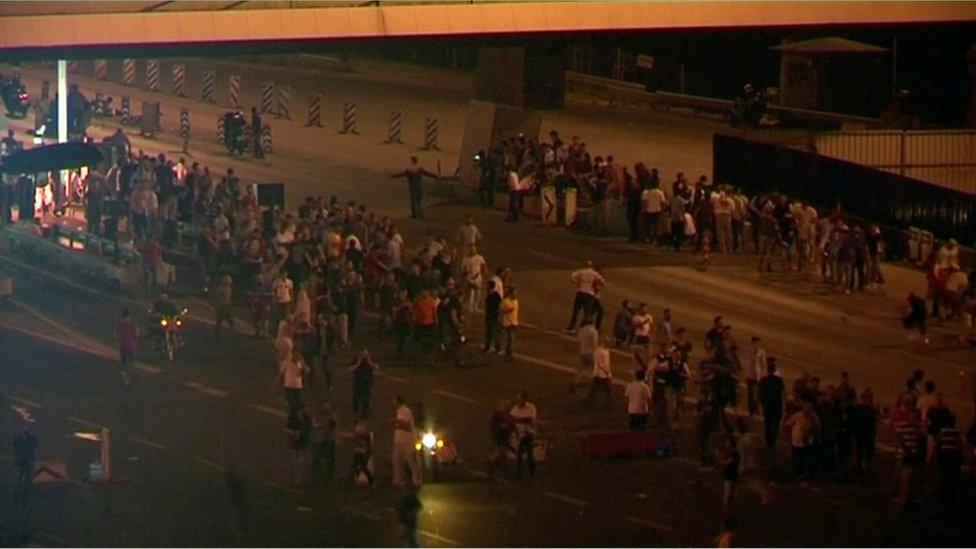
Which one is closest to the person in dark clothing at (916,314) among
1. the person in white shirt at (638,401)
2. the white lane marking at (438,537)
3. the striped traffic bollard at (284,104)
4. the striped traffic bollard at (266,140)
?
the person in white shirt at (638,401)

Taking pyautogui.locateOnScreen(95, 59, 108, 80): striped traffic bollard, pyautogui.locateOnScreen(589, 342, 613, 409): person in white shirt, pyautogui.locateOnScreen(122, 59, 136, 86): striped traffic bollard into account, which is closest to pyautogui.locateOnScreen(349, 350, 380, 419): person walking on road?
pyautogui.locateOnScreen(589, 342, 613, 409): person in white shirt

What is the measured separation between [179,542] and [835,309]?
1641 centimetres

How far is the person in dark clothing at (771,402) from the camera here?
1126 inches

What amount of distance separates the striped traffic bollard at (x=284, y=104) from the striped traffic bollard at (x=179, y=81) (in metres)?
3.44

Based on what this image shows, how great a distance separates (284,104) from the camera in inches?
2371

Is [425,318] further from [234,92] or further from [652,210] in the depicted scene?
[234,92]

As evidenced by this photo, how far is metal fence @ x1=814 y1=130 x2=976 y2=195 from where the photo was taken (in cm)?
4772

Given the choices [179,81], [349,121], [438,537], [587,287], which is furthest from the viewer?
[179,81]

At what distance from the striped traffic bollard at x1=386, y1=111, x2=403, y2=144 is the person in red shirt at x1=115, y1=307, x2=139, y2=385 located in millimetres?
25102

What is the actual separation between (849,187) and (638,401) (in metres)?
16.1

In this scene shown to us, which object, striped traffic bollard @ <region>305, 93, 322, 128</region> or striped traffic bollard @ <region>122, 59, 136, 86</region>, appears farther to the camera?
striped traffic bollard @ <region>122, 59, 136, 86</region>

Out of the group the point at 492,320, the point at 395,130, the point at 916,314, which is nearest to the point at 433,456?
the point at 492,320

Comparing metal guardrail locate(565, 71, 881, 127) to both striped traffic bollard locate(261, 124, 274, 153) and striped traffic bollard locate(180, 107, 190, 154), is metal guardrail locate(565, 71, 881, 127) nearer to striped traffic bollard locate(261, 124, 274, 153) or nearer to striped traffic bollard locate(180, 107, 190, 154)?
striped traffic bollard locate(261, 124, 274, 153)

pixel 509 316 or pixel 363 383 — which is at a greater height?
pixel 509 316
